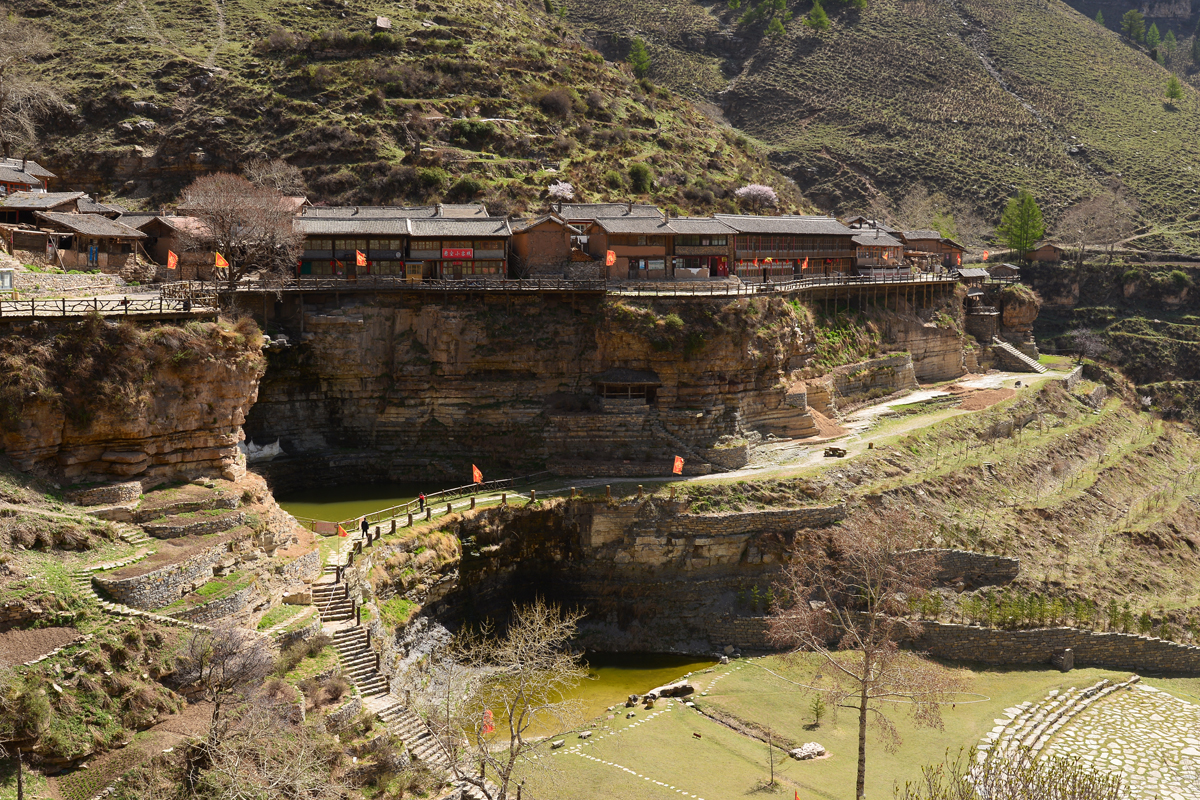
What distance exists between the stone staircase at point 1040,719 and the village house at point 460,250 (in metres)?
37.2

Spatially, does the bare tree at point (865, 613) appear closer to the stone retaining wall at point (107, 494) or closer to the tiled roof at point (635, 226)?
the tiled roof at point (635, 226)

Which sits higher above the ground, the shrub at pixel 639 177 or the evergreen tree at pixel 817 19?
the evergreen tree at pixel 817 19

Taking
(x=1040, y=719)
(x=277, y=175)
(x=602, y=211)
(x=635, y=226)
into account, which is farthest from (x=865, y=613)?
(x=277, y=175)

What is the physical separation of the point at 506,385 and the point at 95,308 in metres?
23.5

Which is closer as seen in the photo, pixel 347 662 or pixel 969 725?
pixel 347 662

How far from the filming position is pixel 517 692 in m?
30.3

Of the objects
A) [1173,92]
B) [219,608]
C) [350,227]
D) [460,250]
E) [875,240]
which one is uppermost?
[1173,92]

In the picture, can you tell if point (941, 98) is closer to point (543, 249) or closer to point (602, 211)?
point (602, 211)

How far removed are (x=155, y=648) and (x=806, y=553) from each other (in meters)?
29.9

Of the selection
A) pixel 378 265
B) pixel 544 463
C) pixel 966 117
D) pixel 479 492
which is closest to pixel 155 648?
pixel 479 492

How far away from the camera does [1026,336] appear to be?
90.0m

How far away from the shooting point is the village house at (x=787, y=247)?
68438mm

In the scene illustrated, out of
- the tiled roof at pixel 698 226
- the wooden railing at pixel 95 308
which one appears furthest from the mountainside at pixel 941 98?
the wooden railing at pixel 95 308

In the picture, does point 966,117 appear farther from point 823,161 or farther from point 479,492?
point 479,492
